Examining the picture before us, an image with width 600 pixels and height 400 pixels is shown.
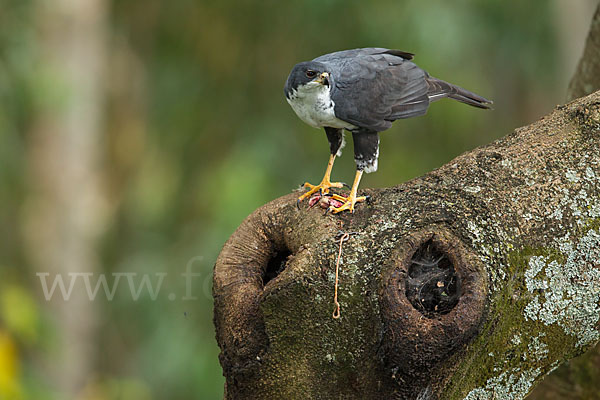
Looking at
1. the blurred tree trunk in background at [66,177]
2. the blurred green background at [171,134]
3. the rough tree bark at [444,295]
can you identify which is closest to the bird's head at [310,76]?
the rough tree bark at [444,295]

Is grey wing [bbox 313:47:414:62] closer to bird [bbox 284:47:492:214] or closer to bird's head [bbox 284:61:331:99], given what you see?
bird [bbox 284:47:492:214]

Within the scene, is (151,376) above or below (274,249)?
below

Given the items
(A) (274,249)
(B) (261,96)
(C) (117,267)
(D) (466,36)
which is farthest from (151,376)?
(A) (274,249)

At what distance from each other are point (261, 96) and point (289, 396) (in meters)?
7.81

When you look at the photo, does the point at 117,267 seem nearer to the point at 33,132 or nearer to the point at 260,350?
the point at 33,132

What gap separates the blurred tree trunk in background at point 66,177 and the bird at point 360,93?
18.8 feet

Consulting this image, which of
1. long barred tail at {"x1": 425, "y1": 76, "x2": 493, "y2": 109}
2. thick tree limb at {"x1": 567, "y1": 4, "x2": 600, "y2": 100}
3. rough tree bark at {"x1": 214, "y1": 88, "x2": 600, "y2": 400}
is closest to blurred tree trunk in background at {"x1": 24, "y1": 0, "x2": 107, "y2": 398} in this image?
long barred tail at {"x1": 425, "y1": 76, "x2": 493, "y2": 109}

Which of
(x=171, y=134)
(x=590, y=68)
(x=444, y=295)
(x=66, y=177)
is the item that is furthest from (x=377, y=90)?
(x=171, y=134)

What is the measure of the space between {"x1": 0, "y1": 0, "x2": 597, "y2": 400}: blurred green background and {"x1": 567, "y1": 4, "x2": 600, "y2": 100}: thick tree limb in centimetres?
449

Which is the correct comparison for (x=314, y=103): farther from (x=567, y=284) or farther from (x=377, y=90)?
(x=567, y=284)

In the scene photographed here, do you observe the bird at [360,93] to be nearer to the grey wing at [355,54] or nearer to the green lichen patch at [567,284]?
the grey wing at [355,54]

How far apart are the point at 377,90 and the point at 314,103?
1.00 feet

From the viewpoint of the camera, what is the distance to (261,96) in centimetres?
955

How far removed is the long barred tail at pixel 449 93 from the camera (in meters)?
3.07
